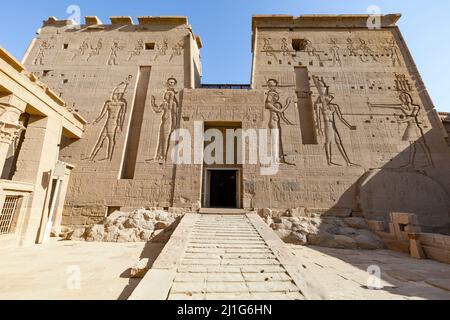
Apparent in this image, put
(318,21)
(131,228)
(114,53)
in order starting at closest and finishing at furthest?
(131,228)
(114,53)
(318,21)

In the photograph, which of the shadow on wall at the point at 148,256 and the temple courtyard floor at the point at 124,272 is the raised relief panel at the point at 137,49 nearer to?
the shadow on wall at the point at 148,256

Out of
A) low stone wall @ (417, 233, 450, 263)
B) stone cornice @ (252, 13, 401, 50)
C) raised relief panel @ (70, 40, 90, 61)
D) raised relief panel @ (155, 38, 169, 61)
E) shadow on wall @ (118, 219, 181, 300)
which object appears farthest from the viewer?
stone cornice @ (252, 13, 401, 50)

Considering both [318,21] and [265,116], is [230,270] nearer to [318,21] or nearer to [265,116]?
[265,116]

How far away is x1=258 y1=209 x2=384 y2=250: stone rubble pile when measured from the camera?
24.9 ft

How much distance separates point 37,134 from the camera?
8109 millimetres

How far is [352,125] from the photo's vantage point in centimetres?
1088

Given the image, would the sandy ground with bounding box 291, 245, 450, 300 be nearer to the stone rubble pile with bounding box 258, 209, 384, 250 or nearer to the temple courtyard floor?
the temple courtyard floor

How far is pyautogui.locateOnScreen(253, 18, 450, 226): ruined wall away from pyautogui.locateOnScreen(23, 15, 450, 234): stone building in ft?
0.19

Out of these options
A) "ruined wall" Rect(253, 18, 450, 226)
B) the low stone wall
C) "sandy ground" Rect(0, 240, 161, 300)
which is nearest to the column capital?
"sandy ground" Rect(0, 240, 161, 300)

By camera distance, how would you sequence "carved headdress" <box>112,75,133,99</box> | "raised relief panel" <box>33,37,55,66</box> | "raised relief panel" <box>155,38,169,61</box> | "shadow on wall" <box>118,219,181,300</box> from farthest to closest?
"raised relief panel" <box>155,38,169,61</box>
"raised relief panel" <box>33,37,55,66</box>
"carved headdress" <box>112,75,133,99</box>
"shadow on wall" <box>118,219,181,300</box>

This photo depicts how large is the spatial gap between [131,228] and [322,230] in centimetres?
769

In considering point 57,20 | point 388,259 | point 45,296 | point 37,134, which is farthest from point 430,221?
point 57,20

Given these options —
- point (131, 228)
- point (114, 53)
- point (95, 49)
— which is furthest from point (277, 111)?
point (95, 49)

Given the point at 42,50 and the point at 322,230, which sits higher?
the point at 42,50
